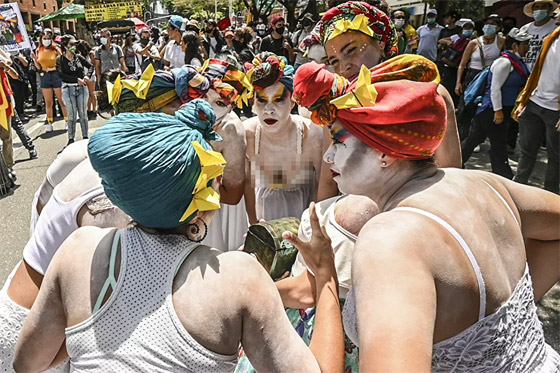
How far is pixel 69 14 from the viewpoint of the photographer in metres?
18.9

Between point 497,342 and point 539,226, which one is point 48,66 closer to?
point 539,226

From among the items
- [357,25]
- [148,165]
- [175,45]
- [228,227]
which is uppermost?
[357,25]

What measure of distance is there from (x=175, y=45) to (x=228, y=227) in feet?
22.3

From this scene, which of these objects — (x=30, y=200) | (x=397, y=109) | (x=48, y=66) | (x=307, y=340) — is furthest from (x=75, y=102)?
(x=397, y=109)

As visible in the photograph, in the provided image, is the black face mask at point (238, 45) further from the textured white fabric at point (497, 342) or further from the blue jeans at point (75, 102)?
the textured white fabric at point (497, 342)

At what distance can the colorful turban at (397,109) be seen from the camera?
1309 millimetres

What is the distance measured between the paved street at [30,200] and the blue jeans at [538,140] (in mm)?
860

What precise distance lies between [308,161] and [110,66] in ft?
35.1

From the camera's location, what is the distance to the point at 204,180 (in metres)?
1.24

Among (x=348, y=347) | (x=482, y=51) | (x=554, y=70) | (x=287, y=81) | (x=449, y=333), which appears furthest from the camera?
(x=482, y=51)

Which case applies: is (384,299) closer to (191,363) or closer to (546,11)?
(191,363)

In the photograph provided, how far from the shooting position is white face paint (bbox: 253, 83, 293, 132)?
9.66 feet

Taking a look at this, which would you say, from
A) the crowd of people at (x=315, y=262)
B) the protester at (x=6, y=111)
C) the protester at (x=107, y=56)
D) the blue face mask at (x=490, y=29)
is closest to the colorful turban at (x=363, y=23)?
the crowd of people at (x=315, y=262)

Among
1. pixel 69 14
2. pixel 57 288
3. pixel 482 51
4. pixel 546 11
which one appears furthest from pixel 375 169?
pixel 69 14
